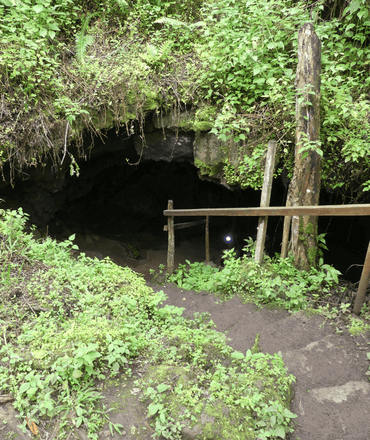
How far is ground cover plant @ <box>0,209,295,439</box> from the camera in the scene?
74.4 inches

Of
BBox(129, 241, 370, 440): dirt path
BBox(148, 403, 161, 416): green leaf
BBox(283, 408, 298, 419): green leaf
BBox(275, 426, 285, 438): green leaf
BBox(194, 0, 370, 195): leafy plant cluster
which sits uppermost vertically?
BBox(194, 0, 370, 195): leafy plant cluster

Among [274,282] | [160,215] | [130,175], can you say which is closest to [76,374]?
[274,282]

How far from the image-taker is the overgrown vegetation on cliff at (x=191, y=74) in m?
4.17

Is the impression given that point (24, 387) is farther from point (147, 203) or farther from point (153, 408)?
point (147, 203)

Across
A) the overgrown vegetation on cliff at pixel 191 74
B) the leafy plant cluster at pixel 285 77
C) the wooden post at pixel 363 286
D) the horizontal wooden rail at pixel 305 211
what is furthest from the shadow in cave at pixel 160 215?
the wooden post at pixel 363 286

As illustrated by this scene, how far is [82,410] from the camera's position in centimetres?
187

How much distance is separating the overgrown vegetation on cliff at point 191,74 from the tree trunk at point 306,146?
0.29 meters

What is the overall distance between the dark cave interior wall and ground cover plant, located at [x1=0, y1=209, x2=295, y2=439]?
11.0 feet

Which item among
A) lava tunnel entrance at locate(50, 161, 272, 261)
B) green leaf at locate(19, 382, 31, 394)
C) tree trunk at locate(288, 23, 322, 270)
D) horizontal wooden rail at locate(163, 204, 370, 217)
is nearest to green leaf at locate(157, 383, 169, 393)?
green leaf at locate(19, 382, 31, 394)

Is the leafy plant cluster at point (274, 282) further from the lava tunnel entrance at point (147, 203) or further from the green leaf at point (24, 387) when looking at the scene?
the lava tunnel entrance at point (147, 203)

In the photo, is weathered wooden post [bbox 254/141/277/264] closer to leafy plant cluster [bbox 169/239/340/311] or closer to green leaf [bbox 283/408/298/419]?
leafy plant cluster [bbox 169/239/340/311]

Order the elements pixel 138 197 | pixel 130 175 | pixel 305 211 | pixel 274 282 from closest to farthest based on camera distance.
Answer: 1. pixel 305 211
2. pixel 274 282
3. pixel 130 175
4. pixel 138 197

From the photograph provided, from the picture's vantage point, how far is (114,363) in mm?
2260

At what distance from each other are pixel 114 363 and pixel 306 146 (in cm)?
346
